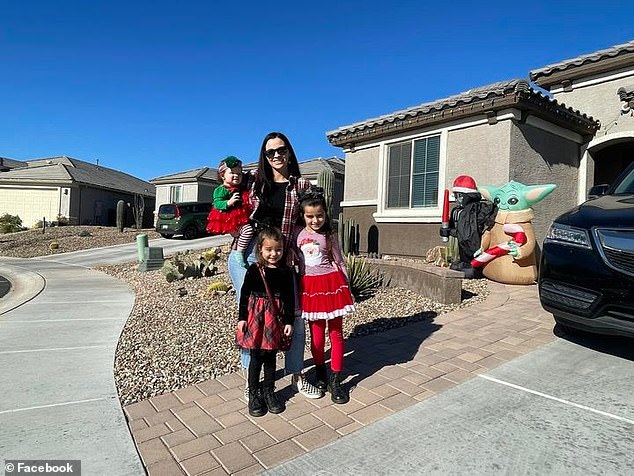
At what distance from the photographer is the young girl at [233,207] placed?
2.82m

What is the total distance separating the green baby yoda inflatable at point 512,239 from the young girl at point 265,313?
16.5 feet

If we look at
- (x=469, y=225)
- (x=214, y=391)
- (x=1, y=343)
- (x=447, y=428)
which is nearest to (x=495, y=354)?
(x=447, y=428)

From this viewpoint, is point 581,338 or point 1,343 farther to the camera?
point 1,343

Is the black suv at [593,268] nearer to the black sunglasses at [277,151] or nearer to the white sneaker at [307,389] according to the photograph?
the white sneaker at [307,389]

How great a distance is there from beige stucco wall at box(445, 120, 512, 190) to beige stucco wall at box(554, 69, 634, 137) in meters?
2.97

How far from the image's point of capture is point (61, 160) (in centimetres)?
2995

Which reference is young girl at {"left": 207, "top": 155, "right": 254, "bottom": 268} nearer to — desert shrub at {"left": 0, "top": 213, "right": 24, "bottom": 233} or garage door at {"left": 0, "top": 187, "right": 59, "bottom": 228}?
desert shrub at {"left": 0, "top": 213, "right": 24, "bottom": 233}

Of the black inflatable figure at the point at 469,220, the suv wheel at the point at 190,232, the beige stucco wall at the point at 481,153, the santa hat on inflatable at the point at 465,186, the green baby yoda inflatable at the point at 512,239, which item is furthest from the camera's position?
the suv wheel at the point at 190,232

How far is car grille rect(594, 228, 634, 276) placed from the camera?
→ 284 cm

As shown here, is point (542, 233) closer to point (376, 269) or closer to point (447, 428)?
point (376, 269)

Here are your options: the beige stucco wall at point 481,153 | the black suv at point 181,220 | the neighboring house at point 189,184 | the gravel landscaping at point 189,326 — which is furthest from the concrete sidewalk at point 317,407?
the neighboring house at point 189,184

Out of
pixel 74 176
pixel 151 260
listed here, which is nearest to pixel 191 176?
pixel 74 176

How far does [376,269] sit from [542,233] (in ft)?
12.7

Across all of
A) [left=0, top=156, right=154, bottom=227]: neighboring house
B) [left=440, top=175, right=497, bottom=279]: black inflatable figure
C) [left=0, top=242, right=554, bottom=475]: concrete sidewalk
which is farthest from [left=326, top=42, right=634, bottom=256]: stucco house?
[left=0, top=156, right=154, bottom=227]: neighboring house
